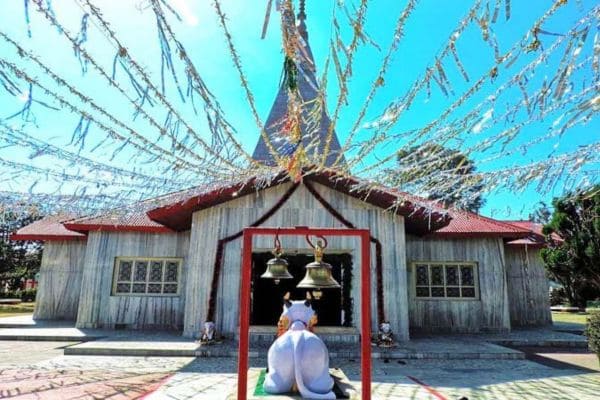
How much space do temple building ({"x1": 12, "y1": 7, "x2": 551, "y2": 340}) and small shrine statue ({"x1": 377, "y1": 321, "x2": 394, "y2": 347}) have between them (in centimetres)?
33

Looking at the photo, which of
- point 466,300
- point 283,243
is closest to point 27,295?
point 283,243

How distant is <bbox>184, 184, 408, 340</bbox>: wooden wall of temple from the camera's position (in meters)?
9.71

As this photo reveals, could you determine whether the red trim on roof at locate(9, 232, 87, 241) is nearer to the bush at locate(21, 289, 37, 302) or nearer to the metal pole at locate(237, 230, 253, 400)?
the metal pole at locate(237, 230, 253, 400)

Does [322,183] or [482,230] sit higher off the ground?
[322,183]

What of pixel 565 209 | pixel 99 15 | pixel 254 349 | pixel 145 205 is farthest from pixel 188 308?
pixel 565 209

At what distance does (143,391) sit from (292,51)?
511 cm

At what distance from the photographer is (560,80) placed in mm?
2695

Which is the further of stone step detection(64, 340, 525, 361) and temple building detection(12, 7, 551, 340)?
temple building detection(12, 7, 551, 340)

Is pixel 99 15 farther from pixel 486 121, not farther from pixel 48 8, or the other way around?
pixel 486 121

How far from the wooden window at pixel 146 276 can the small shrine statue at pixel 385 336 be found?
21.3 feet

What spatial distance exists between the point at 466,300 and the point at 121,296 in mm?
10723

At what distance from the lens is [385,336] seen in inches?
353

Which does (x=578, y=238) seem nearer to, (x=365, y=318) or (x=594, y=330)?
(x=594, y=330)

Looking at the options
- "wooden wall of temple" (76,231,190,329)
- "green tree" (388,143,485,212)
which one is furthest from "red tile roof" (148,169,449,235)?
"green tree" (388,143,485,212)
